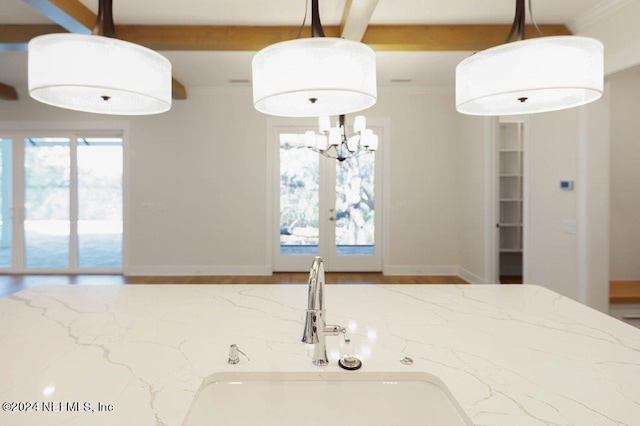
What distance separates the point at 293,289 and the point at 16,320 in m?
1.01

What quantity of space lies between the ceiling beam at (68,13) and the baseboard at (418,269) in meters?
4.40

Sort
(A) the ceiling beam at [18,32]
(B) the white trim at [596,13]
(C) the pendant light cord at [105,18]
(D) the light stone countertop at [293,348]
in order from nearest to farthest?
(D) the light stone countertop at [293,348], (C) the pendant light cord at [105,18], (B) the white trim at [596,13], (A) the ceiling beam at [18,32]

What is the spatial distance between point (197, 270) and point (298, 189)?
1.92m

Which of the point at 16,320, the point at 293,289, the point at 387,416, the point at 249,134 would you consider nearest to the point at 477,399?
the point at 387,416

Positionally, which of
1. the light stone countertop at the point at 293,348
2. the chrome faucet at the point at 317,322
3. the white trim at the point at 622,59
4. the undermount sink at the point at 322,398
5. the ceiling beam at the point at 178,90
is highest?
the ceiling beam at the point at 178,90

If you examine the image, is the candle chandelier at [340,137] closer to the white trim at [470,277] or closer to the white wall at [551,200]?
the white wall at [551,200]

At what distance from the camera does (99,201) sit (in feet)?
16.9

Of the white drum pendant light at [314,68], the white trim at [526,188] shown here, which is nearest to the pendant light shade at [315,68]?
the white drum pendant light at [314,68]

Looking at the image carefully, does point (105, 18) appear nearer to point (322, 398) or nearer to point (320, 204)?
point (322, 398)

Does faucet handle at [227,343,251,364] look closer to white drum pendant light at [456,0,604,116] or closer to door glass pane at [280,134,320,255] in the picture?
white drum pendant light at [456,0,604,116]

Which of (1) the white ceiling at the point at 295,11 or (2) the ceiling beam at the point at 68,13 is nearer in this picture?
(2) the ceiling beam at the point at 68,13

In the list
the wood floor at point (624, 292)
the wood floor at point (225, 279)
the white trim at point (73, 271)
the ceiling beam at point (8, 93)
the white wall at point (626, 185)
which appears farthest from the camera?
the white trim at point (73, 271)

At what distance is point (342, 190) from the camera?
5152 mm

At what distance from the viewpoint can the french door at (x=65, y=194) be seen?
5.12 metres
